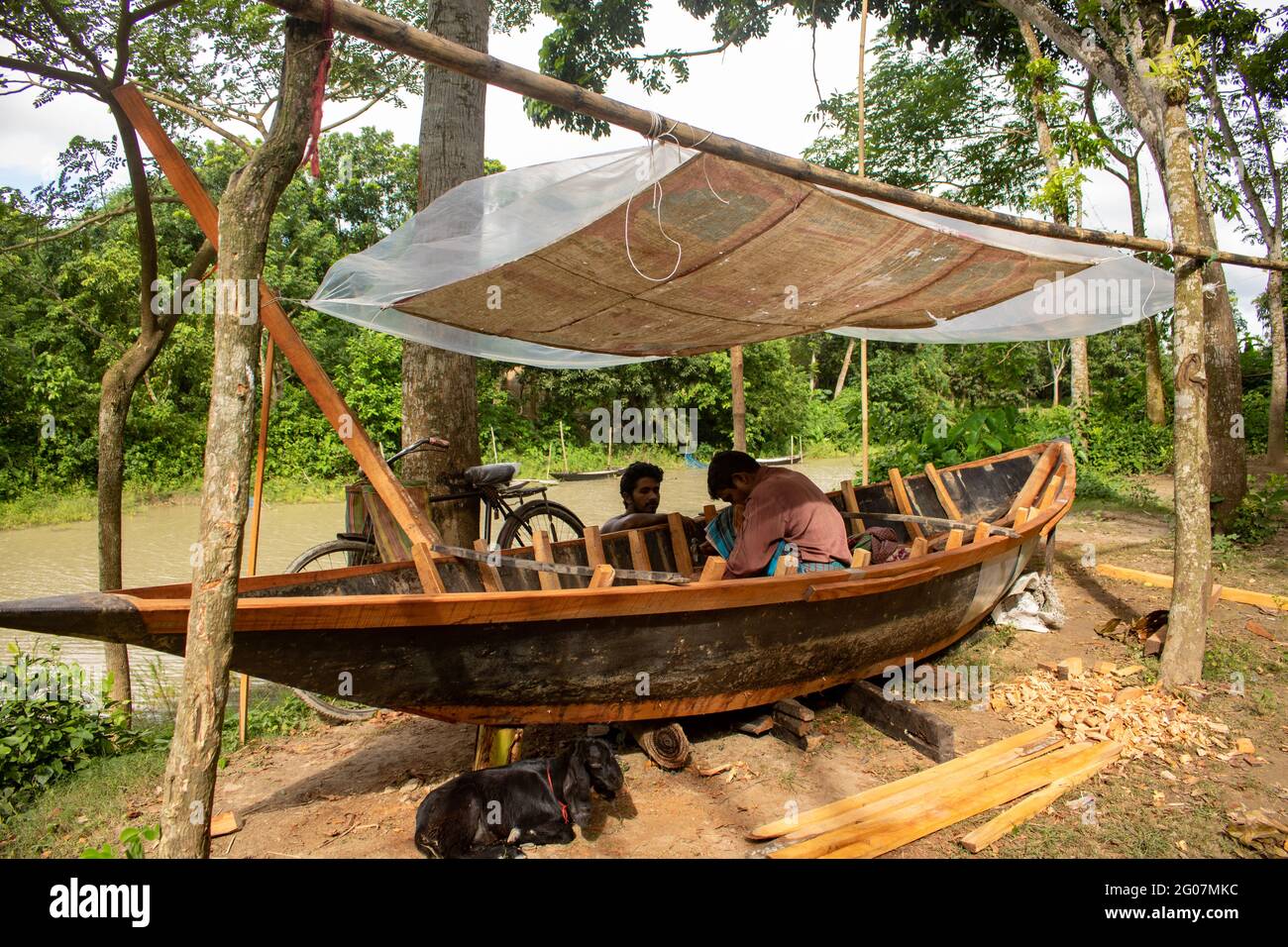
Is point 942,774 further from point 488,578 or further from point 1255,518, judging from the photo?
point 1255,518

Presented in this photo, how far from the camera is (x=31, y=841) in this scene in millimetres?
3225

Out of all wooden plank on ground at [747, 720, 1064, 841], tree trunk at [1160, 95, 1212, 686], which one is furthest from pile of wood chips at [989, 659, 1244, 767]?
tree trunk at [1160, 95, 1212, 686]

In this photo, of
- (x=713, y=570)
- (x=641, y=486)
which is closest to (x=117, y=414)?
(x=641, y=486)

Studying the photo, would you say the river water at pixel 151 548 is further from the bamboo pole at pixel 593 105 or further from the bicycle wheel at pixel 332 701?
the bamboo pole at pixel 593 105

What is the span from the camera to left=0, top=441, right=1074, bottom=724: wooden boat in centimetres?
260

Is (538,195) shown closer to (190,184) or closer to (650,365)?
(190,184)

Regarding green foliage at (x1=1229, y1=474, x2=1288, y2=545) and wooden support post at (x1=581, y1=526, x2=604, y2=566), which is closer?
wooden support post at (x1=581, y1=526, x2=604, y2=566)

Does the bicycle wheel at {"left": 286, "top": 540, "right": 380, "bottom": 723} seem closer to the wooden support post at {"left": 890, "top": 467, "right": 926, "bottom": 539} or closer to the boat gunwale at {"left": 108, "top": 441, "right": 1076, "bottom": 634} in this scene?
the boat gunwale at {"left": 108, "top": 441, "right": 1076, "bottom": 634}

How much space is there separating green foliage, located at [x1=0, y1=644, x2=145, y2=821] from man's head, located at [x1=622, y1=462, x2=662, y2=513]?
A: 3320mm

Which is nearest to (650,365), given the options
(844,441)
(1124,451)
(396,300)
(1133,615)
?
(844,441)

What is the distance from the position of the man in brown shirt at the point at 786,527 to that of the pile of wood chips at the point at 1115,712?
135 centimetres

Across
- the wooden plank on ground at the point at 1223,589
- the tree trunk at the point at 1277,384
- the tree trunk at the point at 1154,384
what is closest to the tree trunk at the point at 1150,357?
the tree trunk at the point at 1154,384

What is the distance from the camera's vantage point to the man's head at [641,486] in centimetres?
566

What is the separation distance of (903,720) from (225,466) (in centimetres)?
334
